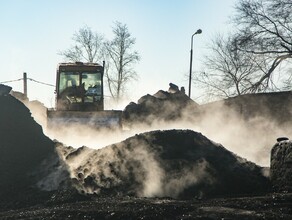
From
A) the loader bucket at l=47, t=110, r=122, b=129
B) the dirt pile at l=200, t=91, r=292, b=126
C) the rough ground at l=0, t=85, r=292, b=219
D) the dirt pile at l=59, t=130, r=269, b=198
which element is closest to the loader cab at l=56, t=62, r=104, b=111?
the loader bucket at l=47, t=110, r=122, b=129

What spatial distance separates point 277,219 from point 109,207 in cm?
278

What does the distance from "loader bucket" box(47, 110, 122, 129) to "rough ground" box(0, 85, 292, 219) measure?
4465 mm

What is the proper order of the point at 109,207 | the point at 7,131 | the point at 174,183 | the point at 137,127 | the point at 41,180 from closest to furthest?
1. the point at 109,207
2. the point at 174,183
3. the point at 41,180
4. the point at 7,131
5. the point at 137,127

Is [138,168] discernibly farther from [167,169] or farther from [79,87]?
[79,87]

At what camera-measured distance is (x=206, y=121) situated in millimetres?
19609

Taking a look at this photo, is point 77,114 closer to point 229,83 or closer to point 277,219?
point 277,219

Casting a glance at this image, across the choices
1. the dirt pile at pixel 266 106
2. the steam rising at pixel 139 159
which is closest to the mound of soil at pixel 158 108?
the dirt pile at pixel 266 106

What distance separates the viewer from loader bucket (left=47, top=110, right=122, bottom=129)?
16.7 metres

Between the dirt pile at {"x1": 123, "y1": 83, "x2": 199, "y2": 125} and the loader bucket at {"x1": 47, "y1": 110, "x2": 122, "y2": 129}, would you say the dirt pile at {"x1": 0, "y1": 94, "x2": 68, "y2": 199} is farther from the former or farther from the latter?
the dirt pile at {"x1": 123, "y1": 83, "x2": 199, "y2": 125}

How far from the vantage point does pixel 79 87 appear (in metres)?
18.5

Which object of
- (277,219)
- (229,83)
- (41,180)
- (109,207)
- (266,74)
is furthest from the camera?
(229,83)

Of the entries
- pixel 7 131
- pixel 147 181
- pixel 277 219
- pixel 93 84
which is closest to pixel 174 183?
pixel 147 181

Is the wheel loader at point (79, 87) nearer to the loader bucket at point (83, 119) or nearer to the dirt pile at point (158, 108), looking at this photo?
the loader bucket at point (83, 119)

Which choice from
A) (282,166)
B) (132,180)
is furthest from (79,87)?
(282,166)
